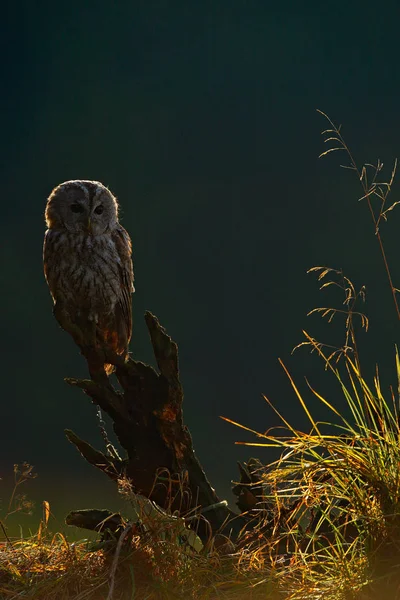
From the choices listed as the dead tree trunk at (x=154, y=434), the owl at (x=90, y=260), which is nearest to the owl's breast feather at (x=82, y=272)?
the owl at (x=90, y=260)

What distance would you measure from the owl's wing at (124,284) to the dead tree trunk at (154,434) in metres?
1.36

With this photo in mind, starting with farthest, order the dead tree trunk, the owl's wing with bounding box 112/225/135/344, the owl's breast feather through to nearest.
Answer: the owl's wing with bounding box 112/225/135/344 < the owl's breast feather < the dead tree trunk

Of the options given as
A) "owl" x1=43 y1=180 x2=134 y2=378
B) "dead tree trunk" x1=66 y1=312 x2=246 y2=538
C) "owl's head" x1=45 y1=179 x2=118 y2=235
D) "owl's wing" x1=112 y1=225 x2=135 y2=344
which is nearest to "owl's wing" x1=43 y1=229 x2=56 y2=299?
"owl" x1=43 y1=180 x2=134 y2=378

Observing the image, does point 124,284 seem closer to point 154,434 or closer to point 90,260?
point 90,260

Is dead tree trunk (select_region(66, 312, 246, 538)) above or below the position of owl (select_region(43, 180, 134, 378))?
below

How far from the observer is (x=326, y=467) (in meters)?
2.63

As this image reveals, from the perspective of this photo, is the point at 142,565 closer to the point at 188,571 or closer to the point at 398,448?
the point at 188,571

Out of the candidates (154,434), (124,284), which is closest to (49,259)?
(124,284)

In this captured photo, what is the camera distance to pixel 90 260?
15.5 ft

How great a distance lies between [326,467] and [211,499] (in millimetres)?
1088

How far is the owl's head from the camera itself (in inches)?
188

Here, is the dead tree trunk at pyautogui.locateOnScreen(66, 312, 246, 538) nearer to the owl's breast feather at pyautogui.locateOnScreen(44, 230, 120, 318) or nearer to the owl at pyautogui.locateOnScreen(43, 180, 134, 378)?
the owl at pyautogui.locateOnScreen(43, 180, 134, 378)

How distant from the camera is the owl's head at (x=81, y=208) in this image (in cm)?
477

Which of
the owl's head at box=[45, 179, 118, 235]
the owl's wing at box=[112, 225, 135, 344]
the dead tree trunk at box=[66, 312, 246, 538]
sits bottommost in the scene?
the dead tree trunk at box=[66, 312, 246, 538]
